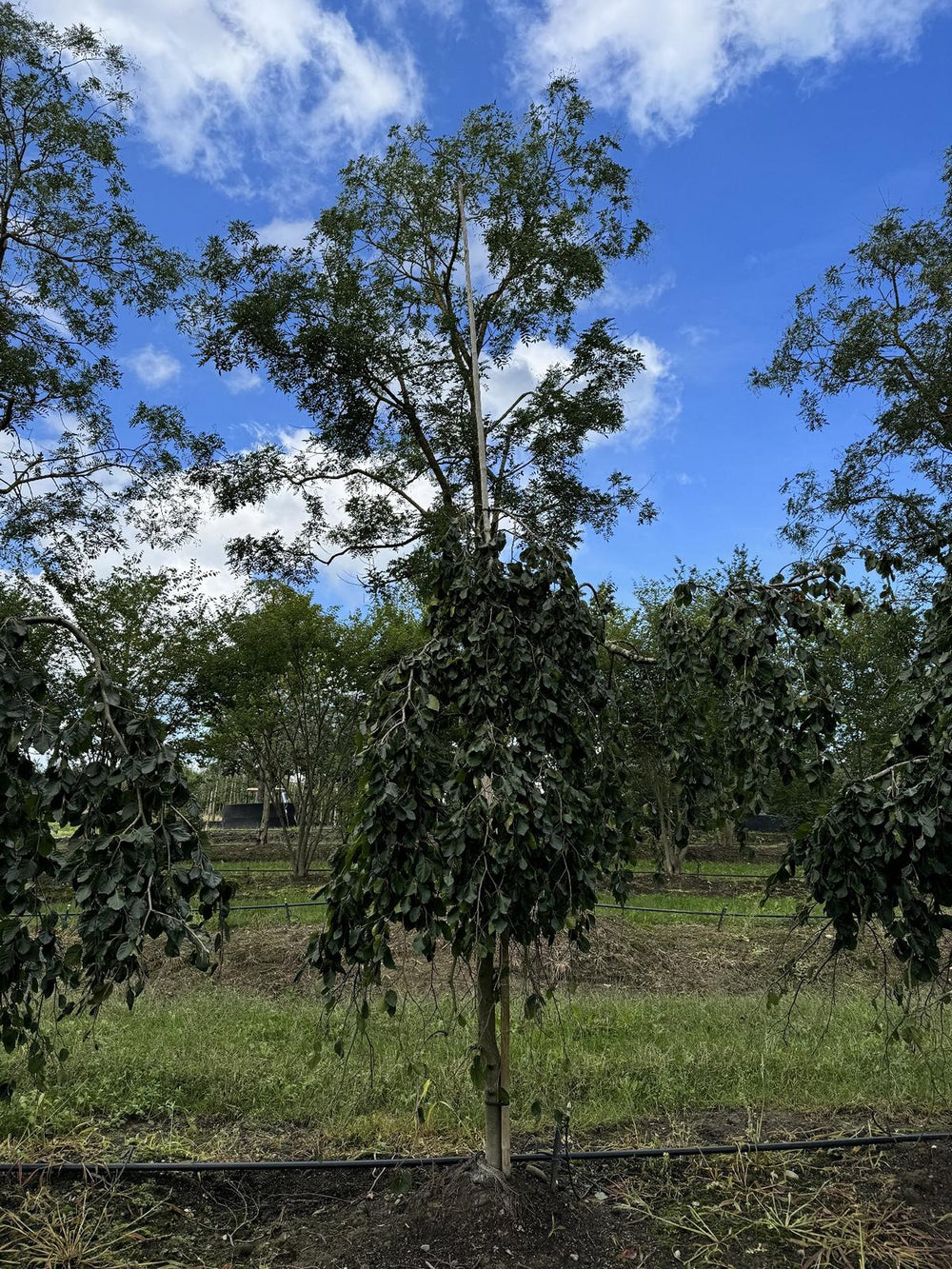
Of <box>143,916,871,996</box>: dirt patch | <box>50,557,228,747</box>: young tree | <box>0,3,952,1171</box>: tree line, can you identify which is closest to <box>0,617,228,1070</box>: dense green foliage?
<box>0,3,952,1171</box>: tree line

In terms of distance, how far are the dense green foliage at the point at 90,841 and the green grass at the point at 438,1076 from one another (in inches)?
48.4

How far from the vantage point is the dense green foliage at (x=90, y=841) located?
6.96ft

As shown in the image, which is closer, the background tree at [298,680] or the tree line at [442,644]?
the tree line at [442,644]

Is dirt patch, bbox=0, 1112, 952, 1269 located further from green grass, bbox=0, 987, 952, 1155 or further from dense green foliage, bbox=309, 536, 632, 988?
dense green foliage, bbox=309, 536, 632, 988

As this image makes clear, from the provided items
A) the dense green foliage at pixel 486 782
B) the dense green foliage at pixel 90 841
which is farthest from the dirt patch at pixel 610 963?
the dense green foliage at pixel 90 841

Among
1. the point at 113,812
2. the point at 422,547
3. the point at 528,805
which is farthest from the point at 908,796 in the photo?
the point at 422,547

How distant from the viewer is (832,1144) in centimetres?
333

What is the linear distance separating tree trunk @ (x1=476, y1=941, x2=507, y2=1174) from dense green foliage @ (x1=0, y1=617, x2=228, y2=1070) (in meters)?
0.98

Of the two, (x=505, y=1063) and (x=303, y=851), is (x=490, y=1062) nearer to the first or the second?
(x=505, y=1063)

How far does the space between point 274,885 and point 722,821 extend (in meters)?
11.8

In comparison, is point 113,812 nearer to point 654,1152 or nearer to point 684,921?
point 654,1152

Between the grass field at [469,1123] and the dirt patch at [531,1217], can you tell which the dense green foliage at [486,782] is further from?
the dirt patch at [531,1217]

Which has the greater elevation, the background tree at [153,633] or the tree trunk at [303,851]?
the background tree at [153,633]

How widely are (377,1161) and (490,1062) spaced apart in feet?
2.37
